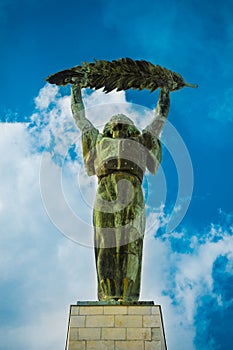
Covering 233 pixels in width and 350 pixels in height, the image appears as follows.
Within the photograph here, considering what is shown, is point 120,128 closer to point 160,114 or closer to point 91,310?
point 160,114

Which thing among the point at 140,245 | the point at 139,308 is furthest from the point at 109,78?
the point at 139,308

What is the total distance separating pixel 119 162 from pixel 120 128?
3.21 ft

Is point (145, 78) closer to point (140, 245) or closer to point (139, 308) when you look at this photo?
point (140, 245)

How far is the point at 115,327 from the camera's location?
32.2 ft

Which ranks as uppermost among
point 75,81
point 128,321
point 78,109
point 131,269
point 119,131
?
point 75,81

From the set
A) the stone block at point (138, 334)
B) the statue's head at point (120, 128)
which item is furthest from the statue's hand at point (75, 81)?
the stone block at point (138, 334)

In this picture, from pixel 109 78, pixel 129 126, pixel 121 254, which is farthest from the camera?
pixel 109 78

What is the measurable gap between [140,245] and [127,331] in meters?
2.13

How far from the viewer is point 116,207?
37.9ft

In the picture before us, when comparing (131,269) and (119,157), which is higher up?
(119,157)

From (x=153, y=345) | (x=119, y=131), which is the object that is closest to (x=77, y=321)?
(x=153, y=345)

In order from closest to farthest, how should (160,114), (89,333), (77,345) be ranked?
(77,345), (89,333), (160,114)

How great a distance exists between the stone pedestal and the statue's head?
4004 mm

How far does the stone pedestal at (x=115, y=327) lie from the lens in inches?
379
